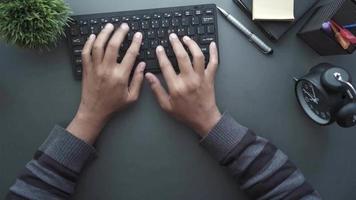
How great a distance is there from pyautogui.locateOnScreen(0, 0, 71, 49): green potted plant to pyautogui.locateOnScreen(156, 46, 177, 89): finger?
20 cm

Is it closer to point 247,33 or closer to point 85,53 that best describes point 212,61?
point 247,33

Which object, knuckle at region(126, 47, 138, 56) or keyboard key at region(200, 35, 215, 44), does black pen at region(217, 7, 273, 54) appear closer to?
keyboard key at region(200, 35, 215, 44)

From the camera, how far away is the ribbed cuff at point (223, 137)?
74 centimetres

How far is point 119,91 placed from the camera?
76cm

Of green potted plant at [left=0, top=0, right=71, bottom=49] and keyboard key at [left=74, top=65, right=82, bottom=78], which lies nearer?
green potted plant at [left=0, top=0, right=71, bottom=49]

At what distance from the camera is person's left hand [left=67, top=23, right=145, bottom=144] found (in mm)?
757

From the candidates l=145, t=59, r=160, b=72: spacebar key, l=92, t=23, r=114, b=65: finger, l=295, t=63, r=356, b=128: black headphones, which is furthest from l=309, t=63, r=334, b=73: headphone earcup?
l=92, t=23, r=114, b=65: finger

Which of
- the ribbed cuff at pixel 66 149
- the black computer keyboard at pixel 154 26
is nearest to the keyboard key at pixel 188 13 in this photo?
the black computer keyboard at pixel 154 26

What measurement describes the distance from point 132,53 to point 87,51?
9cm

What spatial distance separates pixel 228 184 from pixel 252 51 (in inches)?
11.2

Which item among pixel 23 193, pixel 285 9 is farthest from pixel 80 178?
pixel 285 9

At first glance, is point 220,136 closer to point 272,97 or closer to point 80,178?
point 272,97

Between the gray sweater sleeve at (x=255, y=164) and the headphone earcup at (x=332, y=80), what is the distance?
0.53ft

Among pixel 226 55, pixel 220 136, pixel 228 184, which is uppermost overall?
pixel 226 55
